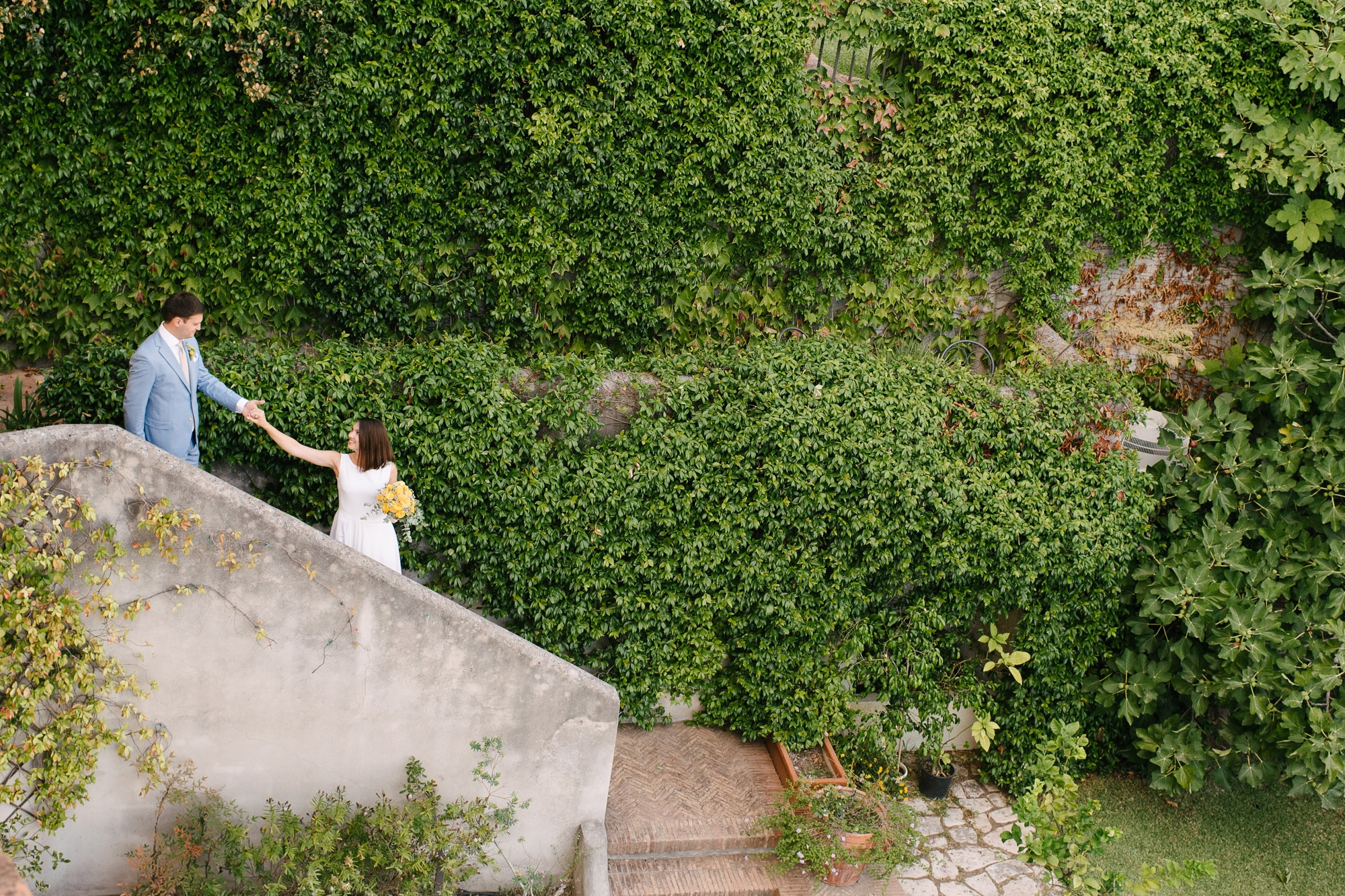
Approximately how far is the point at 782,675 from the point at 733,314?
3.24 meters

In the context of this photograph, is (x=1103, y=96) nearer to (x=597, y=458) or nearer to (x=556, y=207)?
(x=556, y=207)

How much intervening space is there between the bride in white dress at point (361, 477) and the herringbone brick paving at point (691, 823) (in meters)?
2.45

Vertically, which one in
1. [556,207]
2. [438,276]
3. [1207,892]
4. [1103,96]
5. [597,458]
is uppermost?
[1103,96]

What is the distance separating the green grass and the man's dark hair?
7677mm

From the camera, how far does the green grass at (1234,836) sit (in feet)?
23.8

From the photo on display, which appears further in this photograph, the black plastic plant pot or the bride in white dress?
the black plastic plant pot

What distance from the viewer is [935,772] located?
300 inches

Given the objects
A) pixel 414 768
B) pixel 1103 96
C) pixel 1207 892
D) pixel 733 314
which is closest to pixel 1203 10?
pixel 1103 96

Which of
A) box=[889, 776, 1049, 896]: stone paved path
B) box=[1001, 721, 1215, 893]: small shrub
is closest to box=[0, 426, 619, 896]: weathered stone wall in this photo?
box=[889, 776, 1049, 896]: stone paved path

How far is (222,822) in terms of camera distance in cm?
525

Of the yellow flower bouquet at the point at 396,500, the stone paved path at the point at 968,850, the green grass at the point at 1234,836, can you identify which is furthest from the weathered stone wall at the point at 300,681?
the green grass at the point at 1234,836

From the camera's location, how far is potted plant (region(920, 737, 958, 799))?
7566 mm

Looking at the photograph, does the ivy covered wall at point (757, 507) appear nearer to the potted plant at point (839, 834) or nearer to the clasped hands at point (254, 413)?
the clasped hands at point (254, 413)

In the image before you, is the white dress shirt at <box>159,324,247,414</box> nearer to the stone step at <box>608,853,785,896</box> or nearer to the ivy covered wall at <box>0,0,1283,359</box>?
the ivy covered wall at <box>0,0,1283,359</box>
